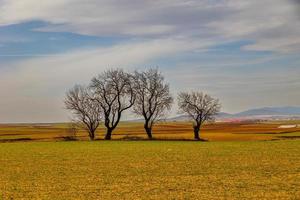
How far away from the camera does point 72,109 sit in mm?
92375

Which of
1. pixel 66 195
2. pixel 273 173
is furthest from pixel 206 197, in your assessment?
pixel 273 173

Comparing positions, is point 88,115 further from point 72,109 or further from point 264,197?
point 264,197

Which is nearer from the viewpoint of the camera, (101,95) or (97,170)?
(97,170)

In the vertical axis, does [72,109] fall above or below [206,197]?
above

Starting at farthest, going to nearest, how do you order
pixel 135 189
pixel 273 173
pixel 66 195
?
pixel 273 173
pixel 135 189
pixel 66 195

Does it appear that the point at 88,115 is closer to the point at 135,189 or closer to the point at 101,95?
the point at 101,95

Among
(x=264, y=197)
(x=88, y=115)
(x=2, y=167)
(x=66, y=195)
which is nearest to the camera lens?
(x=264, y=197)

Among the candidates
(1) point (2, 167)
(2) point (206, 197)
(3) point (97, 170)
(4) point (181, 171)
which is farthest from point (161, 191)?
(1) point (2, 167)

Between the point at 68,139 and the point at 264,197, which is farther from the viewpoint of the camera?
the point at 68,139

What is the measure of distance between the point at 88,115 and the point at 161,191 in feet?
234

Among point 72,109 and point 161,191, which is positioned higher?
point 72,109

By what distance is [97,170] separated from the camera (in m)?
31.2

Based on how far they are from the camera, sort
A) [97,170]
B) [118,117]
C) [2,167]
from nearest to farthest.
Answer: [97,170], [2,167], [118,117]

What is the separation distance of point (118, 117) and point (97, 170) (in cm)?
5466
